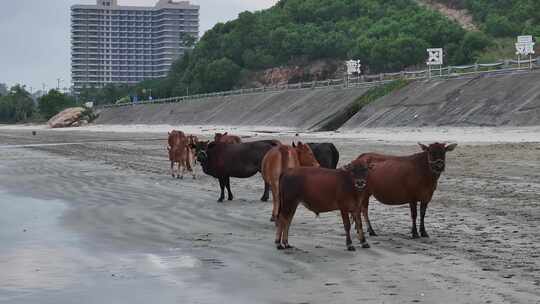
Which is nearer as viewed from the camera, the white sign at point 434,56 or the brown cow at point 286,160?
the brown cow at point 286,160

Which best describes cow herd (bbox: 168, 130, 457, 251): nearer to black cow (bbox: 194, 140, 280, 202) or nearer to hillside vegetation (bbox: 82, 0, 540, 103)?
black cow (bbox: 194, 140, 280, 202)

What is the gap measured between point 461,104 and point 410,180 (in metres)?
39.4

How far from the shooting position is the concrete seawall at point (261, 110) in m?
68.2

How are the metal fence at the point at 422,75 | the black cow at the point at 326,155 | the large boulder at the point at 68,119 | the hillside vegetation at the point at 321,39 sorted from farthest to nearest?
the large boulder at the point at 68,119 → the hillside vegetation at the point at 321,39 → the metal fence at the point at 422,75 → the black cow at the point at 326,155

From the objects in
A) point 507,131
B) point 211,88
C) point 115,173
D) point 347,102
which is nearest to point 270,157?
point 115,173

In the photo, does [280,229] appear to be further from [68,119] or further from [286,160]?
[68,119]

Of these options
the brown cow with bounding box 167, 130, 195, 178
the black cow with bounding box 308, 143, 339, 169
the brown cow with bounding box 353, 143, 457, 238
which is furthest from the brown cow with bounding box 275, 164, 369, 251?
the brown cow with bounding box 167, 130, 195, 178

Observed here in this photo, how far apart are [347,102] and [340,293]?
59.4 metres

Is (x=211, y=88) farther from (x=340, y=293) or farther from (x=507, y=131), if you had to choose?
(x=340, y=293)

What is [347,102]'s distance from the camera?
67375mm

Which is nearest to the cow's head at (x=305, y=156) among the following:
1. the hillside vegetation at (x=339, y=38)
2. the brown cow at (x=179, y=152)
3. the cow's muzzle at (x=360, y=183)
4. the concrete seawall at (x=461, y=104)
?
the cow's muzzle at (x=360, y=183)

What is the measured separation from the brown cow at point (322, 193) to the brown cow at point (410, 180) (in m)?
1.07

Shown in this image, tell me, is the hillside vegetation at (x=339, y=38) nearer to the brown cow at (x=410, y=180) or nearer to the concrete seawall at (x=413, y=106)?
the concrete seawall at (x=413, y=106)

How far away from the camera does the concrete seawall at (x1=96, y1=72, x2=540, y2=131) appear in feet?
150
